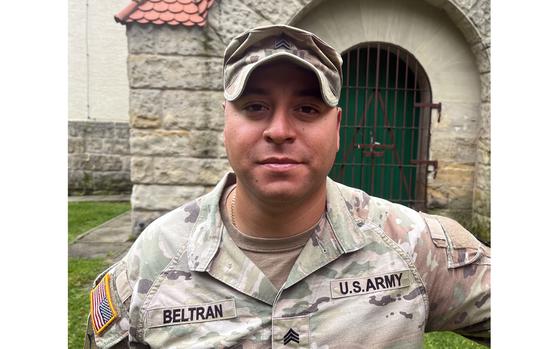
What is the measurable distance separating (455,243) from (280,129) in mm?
631

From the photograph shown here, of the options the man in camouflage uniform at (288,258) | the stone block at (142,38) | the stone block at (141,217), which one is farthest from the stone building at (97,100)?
the man in camouflage uniform at (288,258)

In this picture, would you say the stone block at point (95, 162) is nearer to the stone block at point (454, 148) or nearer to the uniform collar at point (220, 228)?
the stone block at point (454, 148)

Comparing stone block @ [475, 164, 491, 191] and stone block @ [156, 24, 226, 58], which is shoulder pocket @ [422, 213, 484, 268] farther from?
stone block @ [475, 164, 491, 191]

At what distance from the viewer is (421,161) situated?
14.7 feet

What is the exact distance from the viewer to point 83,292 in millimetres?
3299

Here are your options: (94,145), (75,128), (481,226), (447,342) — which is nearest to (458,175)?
(481,226)

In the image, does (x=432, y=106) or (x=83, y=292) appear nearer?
(x=83, y=292)

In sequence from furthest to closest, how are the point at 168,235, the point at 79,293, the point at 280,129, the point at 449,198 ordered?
the point at 449,198 → the point at 79,293 → the point at 168,235 → the point at 280,129

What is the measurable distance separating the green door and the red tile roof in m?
1.58

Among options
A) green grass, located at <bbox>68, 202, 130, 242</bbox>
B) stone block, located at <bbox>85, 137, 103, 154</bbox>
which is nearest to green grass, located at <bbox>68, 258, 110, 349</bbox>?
green grass, located at <bbox>68, 202, 130, 242</bbox>

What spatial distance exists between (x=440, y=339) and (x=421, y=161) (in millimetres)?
2189

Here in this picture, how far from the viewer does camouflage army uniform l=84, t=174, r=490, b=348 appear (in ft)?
3.66

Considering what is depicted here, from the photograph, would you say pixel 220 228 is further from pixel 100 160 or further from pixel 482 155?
pixel 100 160

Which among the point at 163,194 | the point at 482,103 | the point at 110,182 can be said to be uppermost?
the point at 482,103
